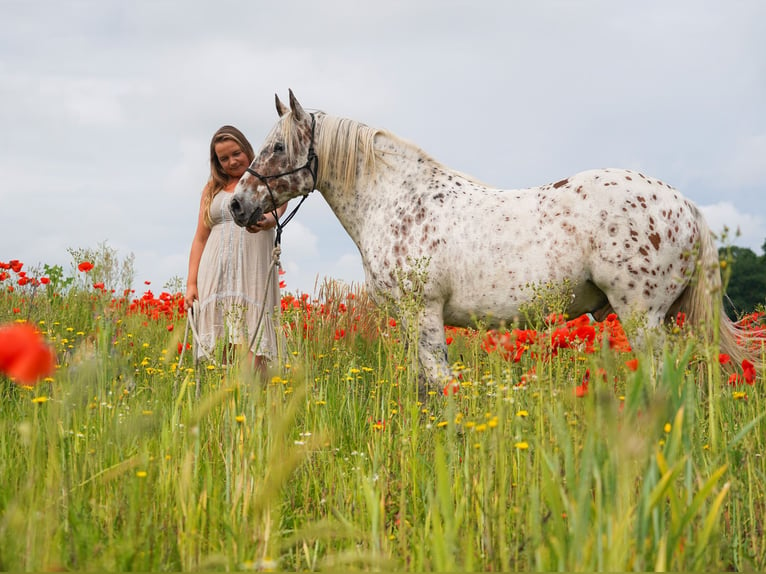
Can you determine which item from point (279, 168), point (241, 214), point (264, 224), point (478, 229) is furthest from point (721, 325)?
point (241, 214)

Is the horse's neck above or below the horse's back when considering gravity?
above

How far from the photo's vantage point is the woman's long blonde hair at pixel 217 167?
620 centimetres

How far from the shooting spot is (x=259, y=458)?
2383mm

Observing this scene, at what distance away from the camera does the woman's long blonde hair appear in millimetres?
A: 6203

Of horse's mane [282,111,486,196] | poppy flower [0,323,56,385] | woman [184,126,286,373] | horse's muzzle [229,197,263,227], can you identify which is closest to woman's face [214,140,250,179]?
woman [184,126,286,373]

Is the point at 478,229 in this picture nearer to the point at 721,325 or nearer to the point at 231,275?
the point at 721,325

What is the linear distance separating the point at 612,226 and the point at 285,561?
3335mm

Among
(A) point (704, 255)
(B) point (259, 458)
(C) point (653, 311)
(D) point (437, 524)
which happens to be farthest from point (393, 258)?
(D) point (437, 524)

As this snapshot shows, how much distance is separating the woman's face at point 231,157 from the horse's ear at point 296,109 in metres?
0.99

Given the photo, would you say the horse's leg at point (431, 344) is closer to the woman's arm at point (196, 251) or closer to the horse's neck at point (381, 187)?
the horse's neck at point (381, 187)

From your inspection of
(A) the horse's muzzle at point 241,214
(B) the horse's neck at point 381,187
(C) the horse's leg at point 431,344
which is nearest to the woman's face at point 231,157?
(A) the horse's muzzle at point 241,214

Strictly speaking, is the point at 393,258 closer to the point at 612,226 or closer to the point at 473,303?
the point at 473,303

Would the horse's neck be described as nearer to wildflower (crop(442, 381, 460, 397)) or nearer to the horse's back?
the horse's back

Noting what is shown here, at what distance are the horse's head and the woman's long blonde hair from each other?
2.60 feet
